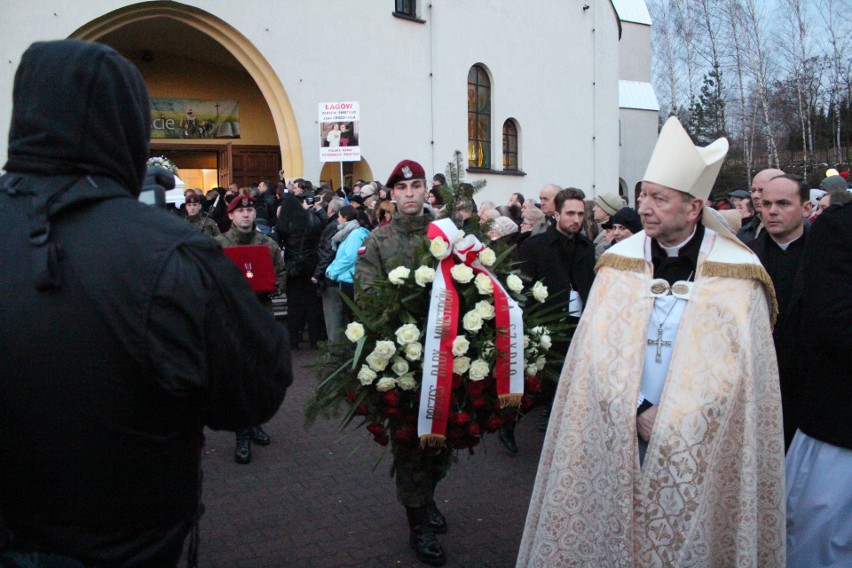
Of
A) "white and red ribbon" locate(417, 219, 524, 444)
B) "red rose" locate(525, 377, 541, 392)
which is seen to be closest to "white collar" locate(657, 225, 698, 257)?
"white and red ribbon" locate(417, 219, 524, 444)

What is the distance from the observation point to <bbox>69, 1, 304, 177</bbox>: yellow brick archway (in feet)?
50.0

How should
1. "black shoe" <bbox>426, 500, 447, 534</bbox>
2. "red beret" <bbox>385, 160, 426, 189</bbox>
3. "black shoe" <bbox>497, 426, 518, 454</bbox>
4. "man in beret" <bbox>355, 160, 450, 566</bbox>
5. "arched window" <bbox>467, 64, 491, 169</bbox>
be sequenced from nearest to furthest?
"man in beret" <bbox>355, 160, 450, 566</bbox> → "black shoe" <bbox>426, 500, 447, 534</bbox> → "red beret" <bbox>385, 160, 426, 189</bbox> → "black shoe" <bbox>497, 426, 518, 454</bbox> → "arched window" <bbox>467, 64, 491, 169</bbox>

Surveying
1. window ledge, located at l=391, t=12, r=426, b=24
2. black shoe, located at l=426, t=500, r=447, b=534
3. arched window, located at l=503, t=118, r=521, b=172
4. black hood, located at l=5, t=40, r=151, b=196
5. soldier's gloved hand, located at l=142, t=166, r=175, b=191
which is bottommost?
black shoe, located at l=426, t=500, r=447, b=534

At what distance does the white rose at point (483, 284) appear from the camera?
4227 millimetres

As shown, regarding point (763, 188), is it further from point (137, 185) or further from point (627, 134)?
point (627, 134)

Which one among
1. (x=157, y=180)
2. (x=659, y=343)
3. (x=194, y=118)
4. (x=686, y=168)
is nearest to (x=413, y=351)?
(x=659, y=343)

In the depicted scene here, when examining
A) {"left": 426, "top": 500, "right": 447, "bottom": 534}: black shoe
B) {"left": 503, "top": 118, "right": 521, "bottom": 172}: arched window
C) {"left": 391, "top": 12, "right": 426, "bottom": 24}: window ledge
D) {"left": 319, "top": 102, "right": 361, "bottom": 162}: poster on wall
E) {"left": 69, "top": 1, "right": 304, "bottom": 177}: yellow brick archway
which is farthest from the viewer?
{"left": 503, "top": 118, "right": 521, "bottom": 172}: arched window

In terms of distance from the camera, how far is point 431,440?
4.18 metres

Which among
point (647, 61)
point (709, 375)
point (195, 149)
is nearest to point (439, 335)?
point (709, 375)

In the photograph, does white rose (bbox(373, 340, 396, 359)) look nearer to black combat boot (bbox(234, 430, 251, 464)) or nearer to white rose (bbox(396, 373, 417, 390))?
white rose (bbox(396, 373, 417, 390))

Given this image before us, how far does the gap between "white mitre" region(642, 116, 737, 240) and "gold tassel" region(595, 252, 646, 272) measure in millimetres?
359

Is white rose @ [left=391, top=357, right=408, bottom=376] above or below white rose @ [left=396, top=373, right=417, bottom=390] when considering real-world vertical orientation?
above

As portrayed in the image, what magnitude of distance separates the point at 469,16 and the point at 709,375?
19175 millimetres

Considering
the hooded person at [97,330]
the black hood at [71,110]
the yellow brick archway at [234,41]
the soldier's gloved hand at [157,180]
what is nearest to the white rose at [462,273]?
the soldier's gloved hand at [157,180]
